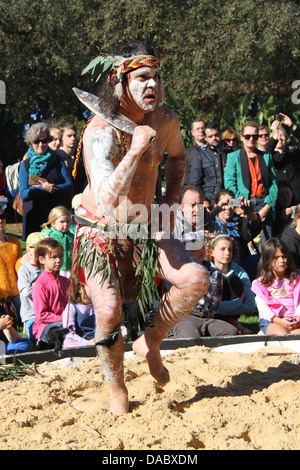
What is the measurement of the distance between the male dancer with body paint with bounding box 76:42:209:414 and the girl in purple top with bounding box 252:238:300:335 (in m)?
2.23

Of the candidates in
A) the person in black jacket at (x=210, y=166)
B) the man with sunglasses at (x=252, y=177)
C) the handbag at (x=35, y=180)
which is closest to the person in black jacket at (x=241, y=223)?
the man with sunglasses at (x=252, y=177)

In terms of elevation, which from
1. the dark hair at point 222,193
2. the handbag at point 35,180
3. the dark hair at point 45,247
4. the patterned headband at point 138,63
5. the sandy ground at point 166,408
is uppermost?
the patterned headband at point 138,63

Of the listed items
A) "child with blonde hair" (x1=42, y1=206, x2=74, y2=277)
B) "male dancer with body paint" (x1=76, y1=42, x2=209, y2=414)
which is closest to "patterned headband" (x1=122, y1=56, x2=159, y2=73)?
"male dancer with body paint" (x1=76, y1=42, x2=209, y2=414)

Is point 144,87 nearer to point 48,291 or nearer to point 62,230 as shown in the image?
point 48,291

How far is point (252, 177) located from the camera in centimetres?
796

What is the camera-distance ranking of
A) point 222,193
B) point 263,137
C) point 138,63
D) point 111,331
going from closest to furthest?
point 111,331
point 138,63
point 222,193
point 263,137

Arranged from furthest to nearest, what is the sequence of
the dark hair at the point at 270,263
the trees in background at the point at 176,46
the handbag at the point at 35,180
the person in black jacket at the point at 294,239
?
1. the trees in background at the point at 176,46
2. the handbag at the point at 35,180
3. the person in black jacket at the point at 294,239
4. the dark hair at the point at 270,263

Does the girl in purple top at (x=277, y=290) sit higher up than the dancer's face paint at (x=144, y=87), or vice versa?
the dancer's face paint at (x=144, y=87)

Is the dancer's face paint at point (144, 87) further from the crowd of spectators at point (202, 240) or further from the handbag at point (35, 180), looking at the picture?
the handbag at point (35, 180)

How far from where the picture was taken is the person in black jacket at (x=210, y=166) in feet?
26.0

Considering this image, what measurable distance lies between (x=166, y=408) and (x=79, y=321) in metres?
Result: 2.07

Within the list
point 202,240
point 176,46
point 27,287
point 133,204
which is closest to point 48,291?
point 27,287

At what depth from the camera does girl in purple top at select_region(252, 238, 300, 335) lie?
19.5 ft

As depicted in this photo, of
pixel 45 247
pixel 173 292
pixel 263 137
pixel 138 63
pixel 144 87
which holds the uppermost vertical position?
pixel 263 137
